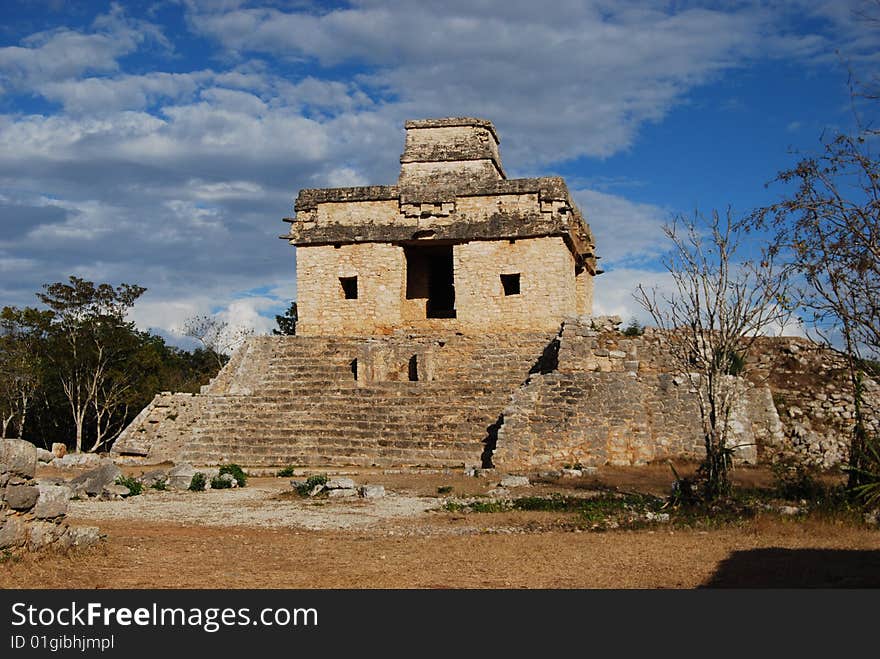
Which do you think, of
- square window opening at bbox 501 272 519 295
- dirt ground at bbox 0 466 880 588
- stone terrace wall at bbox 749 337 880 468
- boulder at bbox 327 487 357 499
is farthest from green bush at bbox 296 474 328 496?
square window opening at bbox 501 272 519 295

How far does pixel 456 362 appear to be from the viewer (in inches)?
758

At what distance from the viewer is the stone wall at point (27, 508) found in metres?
6.84

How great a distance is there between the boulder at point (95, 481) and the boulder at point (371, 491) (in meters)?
3.66

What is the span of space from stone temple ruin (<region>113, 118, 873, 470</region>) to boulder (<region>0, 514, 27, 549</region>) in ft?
29.1

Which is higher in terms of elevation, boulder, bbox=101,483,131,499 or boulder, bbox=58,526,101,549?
boulder, bbox=58,526,101,549

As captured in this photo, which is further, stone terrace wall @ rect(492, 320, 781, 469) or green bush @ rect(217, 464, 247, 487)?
stone terrace wall @ rect(492, 320, 781, 469)

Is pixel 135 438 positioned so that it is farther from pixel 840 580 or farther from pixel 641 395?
pixel 840 580

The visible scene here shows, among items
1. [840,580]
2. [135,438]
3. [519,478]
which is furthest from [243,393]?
[840,580]

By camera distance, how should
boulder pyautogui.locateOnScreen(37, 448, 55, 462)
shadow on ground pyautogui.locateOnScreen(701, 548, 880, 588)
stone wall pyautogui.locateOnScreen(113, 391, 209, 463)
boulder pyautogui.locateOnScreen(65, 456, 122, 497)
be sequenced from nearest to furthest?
shadow on ground pyautogui.locateOnScreen(701, 548, 880, 588)
boulder pyautogui.locateOnScreen(65, 456, 122, 497)
stone wall pyautogui.locateOnScreen(113, 391, 209, 463)
boulder pyautogui.locateOnScreen(37, 448, 55, 462)

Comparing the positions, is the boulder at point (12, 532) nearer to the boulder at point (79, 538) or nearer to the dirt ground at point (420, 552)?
the dirt ground at point (420, 552)

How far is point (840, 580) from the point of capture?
6.27 metres

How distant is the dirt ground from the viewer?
6.50 m

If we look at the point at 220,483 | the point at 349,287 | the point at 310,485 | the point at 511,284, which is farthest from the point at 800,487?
the point at 349,287

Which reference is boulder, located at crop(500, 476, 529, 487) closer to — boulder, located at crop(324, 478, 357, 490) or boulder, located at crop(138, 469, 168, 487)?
boulder, located at crop(324, 478, 357, 490)
